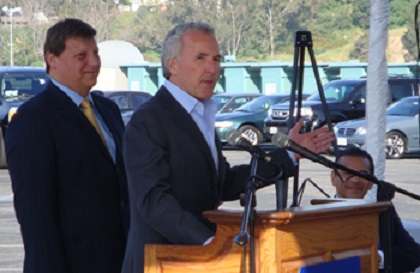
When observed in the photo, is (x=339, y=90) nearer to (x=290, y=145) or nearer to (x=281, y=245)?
(x=290, y=145)

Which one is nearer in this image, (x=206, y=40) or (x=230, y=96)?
(x=206, y=40)

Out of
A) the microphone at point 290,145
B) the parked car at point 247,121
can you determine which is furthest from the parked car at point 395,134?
the microphone at point 290,145

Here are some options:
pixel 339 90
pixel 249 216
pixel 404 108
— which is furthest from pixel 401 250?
pixel 339 90

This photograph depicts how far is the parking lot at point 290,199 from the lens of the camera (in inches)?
421

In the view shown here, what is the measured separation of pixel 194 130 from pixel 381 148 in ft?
14.4

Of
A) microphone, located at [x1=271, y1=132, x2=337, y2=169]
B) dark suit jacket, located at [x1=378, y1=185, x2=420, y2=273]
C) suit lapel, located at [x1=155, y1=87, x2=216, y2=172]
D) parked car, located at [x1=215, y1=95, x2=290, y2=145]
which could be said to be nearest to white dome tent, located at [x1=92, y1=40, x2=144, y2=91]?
parked car, located at [x1=215, y1=95, x2=290, y2=145]

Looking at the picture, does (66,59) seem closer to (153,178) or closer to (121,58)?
(153,178)

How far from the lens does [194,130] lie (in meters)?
4.11

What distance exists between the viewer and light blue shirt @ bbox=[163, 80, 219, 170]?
4.13 metres

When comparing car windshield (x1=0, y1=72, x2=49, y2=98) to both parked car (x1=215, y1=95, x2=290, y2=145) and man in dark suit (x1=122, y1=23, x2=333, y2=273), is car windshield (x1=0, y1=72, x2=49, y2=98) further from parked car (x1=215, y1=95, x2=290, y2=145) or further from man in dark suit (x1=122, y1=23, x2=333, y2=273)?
man in dark suit (x1=122, y1=23, x2=333, y2=273)

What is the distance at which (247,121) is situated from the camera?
29.1 meters

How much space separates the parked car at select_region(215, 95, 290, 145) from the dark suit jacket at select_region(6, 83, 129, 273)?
23250mm

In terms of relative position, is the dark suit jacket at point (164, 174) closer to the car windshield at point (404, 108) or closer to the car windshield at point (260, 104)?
the car windshield at point (404, 108)

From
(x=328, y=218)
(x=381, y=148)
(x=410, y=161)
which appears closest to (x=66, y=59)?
(x=328, y=218)
